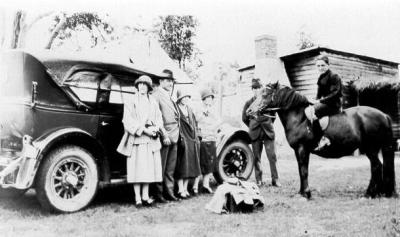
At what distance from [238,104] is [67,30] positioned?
9.43m

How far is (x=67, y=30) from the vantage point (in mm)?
18562

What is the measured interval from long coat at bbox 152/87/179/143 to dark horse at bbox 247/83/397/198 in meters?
1.49

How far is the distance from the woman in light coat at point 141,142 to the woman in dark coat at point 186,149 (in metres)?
0.74

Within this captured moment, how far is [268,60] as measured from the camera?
1612cm

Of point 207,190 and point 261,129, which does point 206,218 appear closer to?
point 207,190

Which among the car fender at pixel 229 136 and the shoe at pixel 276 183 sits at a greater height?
the car fender at pixel 229 136

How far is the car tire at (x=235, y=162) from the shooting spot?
7352 millimetres

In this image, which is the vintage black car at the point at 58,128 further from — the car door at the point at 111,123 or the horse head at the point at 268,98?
the horse head at the point at 268,98

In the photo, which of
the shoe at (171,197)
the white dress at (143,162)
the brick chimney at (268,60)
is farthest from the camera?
the brick chimney at (268,60)

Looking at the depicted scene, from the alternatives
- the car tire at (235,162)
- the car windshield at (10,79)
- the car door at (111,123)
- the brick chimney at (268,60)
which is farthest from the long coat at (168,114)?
the brick chimney at (268,60)

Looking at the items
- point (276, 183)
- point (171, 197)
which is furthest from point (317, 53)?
point (171, 197)

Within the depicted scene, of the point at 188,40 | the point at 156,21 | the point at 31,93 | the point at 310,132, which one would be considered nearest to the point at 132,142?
the point at 31,93

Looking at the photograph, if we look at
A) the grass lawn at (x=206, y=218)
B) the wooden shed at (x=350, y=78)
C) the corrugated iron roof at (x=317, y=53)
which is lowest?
the grass lawn at (x=206, y=218)

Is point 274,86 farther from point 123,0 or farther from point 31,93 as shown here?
point 31,93
